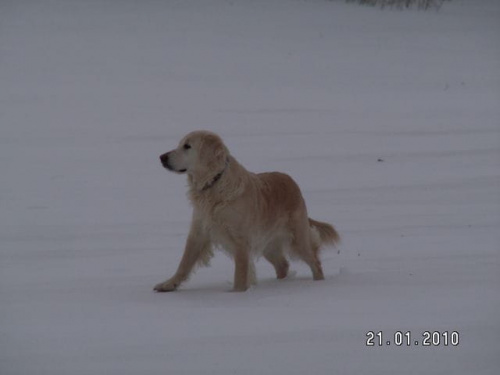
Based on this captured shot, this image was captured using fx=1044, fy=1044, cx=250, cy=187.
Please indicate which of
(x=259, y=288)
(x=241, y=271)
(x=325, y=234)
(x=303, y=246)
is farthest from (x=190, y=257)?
(x=325, y=234)

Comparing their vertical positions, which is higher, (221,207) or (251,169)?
(221,207)

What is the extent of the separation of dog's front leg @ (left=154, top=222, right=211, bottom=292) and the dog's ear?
340 millimetres

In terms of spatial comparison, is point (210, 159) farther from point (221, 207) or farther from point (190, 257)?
point (190, 257)

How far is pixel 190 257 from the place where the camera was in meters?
7.12

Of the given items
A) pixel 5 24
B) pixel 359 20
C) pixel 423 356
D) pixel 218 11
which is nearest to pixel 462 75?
pixel 359 20

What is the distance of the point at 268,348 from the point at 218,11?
1714 centimetres

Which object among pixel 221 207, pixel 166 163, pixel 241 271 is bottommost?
pixel 241 271

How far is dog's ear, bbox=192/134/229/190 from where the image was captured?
22.9 ft

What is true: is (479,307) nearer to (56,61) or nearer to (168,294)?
(168,294)

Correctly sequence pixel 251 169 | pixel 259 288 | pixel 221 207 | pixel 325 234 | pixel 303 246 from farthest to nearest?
pixel 251 169
pixel 325 234
pixel 303 246
pixel 259 288
pixel 221 207

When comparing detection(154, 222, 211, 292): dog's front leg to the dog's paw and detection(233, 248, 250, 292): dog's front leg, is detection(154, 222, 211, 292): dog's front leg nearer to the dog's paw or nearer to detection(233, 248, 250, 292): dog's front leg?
the dog's paw

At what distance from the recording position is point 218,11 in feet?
72.0

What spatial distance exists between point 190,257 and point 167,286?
0.25m

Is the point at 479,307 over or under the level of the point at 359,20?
under
